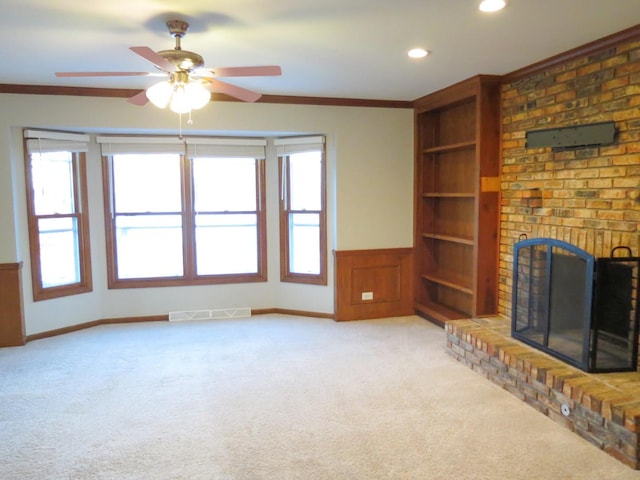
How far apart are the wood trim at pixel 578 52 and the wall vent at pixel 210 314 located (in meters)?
3.65

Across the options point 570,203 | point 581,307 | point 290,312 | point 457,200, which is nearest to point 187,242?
point 290,312

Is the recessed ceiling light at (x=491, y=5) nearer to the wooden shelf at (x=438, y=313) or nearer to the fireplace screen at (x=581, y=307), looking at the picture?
the fireplace screen at (x=581, y=307)

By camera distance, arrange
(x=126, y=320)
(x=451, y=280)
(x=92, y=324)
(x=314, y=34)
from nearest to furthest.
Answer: (x=314, y=34) < (x=451, y=280) < (x=92, y=324) < (x=126, y=320)

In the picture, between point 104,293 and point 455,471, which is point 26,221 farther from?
point 455,471

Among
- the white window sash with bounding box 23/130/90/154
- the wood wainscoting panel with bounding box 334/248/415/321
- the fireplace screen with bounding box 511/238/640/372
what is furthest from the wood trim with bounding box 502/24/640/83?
the white window sash with bounding box 23/130/90/154

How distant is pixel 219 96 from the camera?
483 centimetres

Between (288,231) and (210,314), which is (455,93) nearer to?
(288,231)

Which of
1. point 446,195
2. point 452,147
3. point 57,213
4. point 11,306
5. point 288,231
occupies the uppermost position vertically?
point 452,147

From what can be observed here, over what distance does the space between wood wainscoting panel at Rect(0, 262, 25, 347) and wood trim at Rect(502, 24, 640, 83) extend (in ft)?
15.8

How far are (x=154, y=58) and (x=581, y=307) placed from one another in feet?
9.83

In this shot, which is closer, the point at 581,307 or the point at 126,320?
the point at 581,307

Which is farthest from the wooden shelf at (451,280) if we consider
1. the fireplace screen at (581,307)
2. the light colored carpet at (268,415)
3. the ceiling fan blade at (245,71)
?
the ceiling fan blade at (245,71)

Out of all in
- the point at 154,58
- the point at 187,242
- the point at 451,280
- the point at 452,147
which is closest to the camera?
the point at 154,58

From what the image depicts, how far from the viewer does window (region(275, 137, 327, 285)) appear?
211 inches
